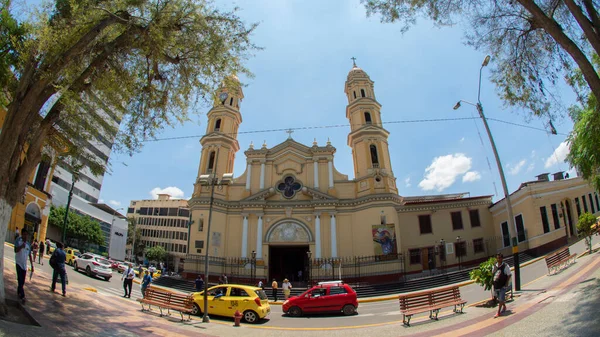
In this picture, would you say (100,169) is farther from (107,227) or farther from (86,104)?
(107,227)

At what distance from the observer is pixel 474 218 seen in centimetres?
3078

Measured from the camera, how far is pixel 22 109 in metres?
7.54

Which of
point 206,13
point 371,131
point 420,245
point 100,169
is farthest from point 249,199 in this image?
point 206,13

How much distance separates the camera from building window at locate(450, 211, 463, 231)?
30312 millimetres

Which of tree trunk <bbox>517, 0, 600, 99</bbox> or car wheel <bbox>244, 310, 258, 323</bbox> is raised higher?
tree trunk <bbox>517, 0, 600, 99</bbox>

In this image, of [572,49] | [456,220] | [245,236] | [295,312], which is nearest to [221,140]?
[245,236]

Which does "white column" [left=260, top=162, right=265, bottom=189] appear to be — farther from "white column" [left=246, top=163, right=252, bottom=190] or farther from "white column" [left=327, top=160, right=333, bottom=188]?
"white column" [left=327, top=160, right=333, bottom=188]

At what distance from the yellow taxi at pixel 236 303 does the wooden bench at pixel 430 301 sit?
5.25 meters

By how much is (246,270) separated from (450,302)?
20681 millimetres

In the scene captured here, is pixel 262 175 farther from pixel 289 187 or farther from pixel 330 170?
pixel 330 170

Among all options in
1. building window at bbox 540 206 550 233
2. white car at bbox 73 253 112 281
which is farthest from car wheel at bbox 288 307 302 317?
building window at bbox 540 206 550 233

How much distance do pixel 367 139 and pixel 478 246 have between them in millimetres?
13959

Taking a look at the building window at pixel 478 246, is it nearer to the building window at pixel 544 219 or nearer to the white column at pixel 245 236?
the building window at pixel 544 219

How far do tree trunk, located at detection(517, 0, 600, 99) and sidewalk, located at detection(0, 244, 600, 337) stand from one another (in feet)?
16.0
